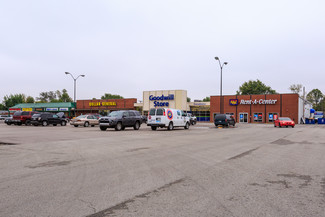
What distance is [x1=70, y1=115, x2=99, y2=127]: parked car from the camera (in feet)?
105

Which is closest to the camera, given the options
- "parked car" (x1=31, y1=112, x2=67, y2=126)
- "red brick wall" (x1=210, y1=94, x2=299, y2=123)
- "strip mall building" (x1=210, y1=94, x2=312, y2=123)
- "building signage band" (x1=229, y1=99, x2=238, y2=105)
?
"parked car" (x1=31, y1=112, x2=67, y2=126)

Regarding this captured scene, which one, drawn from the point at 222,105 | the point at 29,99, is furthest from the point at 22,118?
the point at 29,99

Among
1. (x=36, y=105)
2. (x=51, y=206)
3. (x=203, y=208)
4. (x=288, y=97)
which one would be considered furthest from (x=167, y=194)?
(x=36, y=105)

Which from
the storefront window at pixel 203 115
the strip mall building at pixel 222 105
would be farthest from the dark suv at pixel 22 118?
the storefront window at pixel 203 115

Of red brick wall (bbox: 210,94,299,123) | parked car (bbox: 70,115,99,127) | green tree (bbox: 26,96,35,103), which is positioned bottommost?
parked car (bbox: 70,115,99,127)

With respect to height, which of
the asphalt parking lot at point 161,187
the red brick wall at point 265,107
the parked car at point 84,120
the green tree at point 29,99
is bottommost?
the asphalt parking lot at point 161,187

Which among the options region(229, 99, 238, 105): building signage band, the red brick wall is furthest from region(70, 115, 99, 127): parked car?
region(229, 99, 238, 105): building signage band

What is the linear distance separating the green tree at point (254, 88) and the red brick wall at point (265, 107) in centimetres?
3183

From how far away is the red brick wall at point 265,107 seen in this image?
2104 inches

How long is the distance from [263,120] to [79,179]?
5451cm

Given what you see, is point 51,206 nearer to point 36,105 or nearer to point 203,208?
point 203,208

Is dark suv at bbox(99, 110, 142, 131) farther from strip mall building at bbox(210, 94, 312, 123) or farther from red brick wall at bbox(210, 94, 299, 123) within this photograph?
red brick wall at bbox(210, 94, 299, 123)

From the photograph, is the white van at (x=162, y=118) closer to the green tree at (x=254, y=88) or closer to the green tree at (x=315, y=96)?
the green tree at (x=254, y=88)

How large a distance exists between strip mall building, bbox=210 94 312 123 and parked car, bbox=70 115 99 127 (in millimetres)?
25653
